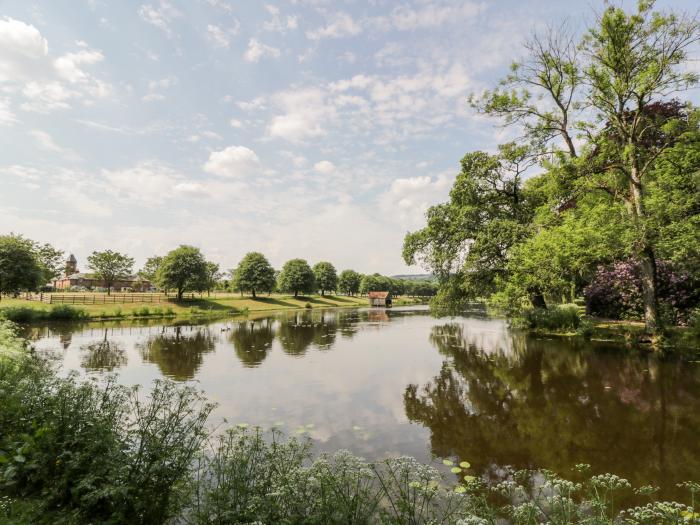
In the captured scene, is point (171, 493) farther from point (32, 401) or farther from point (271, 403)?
point (271, 403)

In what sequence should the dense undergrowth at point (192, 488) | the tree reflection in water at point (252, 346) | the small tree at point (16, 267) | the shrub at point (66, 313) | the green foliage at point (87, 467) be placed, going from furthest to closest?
the shrub at point (66, 313) < the small tree at point (16, 267) < the tree reflection in water at point (252, 346) < the green foliage at point (87, 467) < the dense undergrowth at point (192, 488)

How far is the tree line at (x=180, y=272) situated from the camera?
3891cm

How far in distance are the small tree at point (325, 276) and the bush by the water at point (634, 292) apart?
3438 inches

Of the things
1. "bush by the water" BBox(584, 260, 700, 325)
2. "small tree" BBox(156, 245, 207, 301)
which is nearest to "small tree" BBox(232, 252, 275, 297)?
"small tree" BBox(156, 245, 207, 301)

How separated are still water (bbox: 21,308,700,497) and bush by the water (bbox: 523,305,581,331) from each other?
365cm

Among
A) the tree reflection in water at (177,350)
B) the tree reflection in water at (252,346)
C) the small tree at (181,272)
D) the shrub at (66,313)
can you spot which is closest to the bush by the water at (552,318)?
the tree reflection in water at (252,346)

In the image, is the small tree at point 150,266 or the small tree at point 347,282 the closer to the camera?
the small tree at point 150,266

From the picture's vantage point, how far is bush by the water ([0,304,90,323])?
115ft

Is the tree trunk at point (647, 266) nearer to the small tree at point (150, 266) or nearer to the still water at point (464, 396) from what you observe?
the still water at point (464, 396)

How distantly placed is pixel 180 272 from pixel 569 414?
220 ft

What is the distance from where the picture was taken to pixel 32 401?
259 inches

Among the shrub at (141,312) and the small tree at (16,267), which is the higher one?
the small tree at (16,267)

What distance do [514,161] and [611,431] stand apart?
24.3m

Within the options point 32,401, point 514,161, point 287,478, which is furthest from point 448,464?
point 514,161
